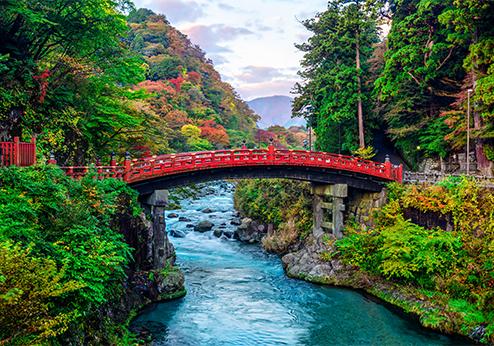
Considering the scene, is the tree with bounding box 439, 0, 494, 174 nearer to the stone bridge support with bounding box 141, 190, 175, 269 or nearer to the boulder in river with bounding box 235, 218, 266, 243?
the boulder in river with bounding box 235, 218, 266, 243

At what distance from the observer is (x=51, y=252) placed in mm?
11688

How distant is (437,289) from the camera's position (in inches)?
784

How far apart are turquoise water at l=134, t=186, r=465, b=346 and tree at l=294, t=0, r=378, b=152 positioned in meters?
14.1

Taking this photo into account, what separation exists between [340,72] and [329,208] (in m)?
12.0

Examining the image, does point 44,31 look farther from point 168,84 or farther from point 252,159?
point 168,84

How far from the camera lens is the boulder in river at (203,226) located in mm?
38219

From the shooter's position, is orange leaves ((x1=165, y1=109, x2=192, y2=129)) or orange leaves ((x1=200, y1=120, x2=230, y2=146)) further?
orange leaves ((x1=200, y1=120, x2=230, y2=146))

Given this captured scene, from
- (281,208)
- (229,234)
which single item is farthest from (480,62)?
(229,234)

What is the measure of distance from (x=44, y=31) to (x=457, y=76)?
90.8 feet

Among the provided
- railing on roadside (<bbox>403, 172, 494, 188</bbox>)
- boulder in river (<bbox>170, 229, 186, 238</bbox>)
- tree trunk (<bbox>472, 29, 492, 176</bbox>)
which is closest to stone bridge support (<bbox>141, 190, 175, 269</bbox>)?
boulder in river (<bbox>170, 229, 186, 238</bbox>)

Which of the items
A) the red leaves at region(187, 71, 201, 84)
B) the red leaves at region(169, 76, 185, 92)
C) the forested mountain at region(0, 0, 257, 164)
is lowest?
the forested mountain at region(0, 0, 257, 164)

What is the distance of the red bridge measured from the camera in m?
22.0

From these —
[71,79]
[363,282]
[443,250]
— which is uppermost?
[71,79]

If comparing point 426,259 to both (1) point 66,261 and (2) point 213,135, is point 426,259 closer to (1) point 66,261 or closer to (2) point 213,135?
(1) point 66,261
